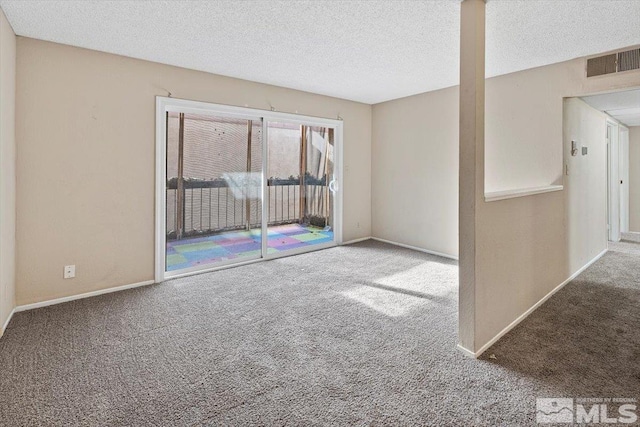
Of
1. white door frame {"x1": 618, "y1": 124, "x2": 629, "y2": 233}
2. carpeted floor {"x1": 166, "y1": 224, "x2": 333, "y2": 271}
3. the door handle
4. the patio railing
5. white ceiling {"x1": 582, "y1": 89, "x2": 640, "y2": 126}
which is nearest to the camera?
white ceiling {"x1": 582, "y1": 89, "x2": 640, "y2": 126}

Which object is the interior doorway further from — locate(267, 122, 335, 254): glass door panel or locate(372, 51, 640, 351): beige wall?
locate(267, 122, 335, 254): glass door panel

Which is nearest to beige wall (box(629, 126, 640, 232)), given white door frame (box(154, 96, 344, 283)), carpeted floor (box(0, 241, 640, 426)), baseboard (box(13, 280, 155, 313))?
carpeted floor (box(0, 241, 640, 426))

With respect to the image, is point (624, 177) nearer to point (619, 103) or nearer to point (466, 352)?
point (619, 103)

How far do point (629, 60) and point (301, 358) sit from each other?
12.8 ft

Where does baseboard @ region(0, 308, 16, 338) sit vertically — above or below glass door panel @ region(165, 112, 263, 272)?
below

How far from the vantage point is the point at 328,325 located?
8.45 feet

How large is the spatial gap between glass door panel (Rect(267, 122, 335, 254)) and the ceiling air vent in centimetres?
324

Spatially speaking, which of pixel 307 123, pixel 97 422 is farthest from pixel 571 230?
pixel 97 422

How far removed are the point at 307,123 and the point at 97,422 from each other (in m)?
4.16

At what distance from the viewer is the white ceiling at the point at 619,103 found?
350 centimetres

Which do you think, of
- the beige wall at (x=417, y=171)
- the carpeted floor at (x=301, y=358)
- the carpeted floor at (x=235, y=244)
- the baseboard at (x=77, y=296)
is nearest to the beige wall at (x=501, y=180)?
the beige wall at (x=417, y=171)

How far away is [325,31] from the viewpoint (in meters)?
2.70

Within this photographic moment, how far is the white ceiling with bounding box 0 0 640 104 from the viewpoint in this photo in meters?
2.32

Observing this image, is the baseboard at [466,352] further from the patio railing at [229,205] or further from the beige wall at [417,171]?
the patio railing at [229,205]
